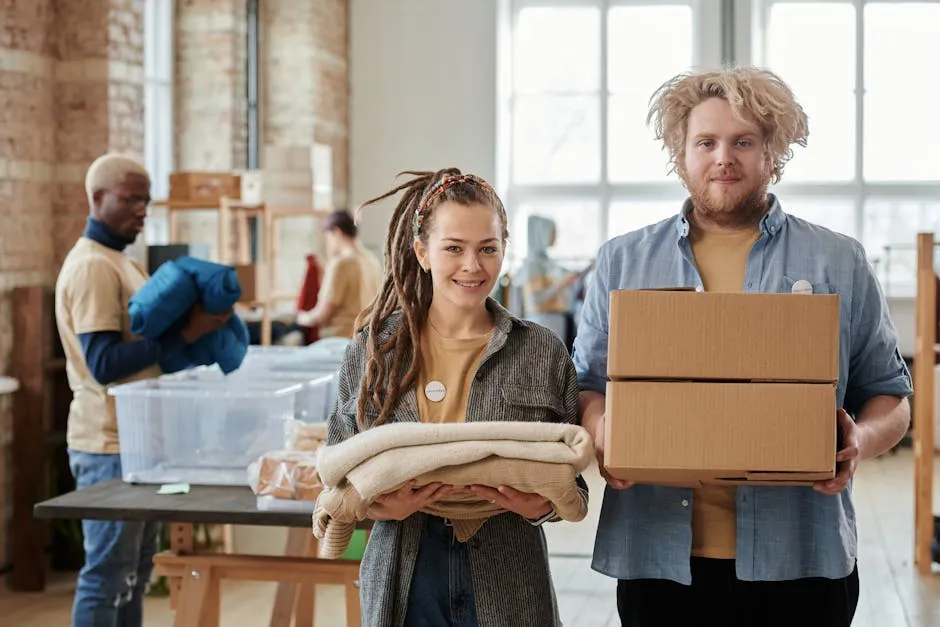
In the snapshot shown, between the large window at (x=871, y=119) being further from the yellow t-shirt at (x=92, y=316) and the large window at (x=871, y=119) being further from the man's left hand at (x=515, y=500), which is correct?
the man's left hand at (x=515, y=500)

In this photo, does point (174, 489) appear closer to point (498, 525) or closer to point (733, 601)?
point (498, 525)

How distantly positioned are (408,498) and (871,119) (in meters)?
7.79

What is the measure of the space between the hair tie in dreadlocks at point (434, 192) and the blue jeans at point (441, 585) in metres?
0.48

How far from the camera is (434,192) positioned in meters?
1.98

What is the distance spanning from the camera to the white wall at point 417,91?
28.6 ft

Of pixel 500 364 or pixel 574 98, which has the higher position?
pixel 574 98

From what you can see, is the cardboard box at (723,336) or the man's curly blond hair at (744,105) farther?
the man's curly blond hair at (744,105)

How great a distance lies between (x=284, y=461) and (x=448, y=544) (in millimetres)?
869

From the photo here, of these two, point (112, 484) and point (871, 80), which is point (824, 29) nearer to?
point (871, 80)

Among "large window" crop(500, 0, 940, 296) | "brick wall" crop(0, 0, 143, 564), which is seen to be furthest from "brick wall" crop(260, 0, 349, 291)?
"brick wall" crop(0, 0, 143, 564)

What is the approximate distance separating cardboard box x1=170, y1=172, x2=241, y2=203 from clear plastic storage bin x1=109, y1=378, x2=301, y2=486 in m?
3.04

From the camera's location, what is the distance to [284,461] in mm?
2689

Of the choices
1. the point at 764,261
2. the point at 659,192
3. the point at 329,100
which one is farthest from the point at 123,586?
the point at 659,192

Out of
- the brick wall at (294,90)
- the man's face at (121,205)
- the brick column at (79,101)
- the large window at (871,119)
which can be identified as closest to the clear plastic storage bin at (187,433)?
the man's face at (121,205)
